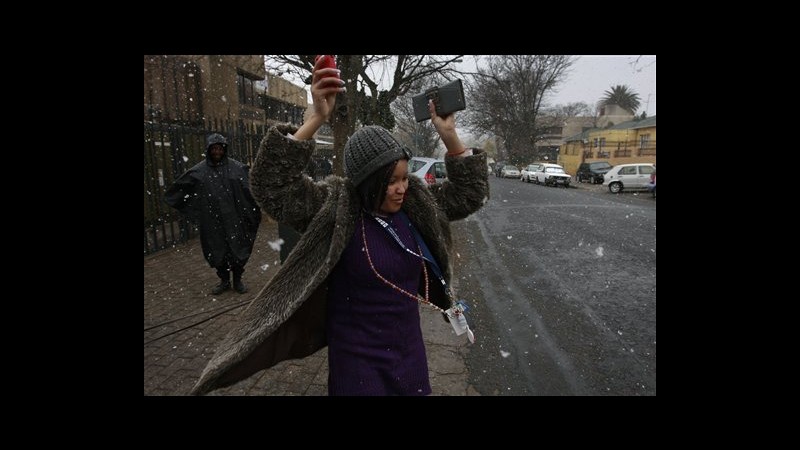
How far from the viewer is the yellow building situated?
33.1m

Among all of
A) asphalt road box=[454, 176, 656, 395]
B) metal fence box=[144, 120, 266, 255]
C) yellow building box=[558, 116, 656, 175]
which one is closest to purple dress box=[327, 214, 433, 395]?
asphalt road box=[454, 176, 656, 395]

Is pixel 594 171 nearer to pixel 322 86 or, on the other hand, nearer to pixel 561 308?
pixel 561 308

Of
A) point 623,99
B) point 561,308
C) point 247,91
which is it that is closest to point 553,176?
point 247,91

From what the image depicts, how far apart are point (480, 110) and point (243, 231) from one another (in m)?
40.4

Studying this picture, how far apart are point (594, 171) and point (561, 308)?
86.3 ft

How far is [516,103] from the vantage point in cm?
4475

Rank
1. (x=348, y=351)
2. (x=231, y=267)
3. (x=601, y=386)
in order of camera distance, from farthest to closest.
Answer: (x=231, y=267) → (x=601, y=386) → (x=348, y=351)

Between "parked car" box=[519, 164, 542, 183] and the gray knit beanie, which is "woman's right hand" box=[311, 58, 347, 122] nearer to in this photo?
the gray knit beanie

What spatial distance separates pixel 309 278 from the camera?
1636 mm

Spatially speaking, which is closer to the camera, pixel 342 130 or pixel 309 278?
pixel 309 278

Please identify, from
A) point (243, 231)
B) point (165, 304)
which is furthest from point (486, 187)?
point (165, 304)

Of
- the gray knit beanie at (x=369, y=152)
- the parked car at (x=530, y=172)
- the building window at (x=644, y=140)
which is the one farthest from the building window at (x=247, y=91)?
the building window at (x=644, y=140)

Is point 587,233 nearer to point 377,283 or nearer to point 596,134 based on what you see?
point 377,283

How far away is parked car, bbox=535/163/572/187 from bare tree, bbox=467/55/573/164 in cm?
1271
